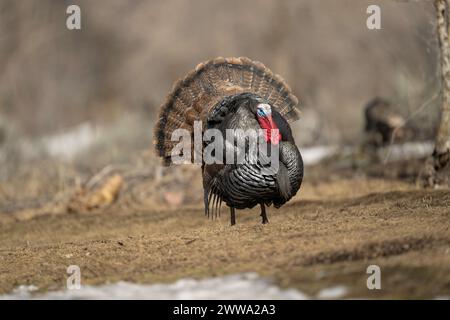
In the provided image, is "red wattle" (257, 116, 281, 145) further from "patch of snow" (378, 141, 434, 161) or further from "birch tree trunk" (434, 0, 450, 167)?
"patch of snow" (378, 141, 434, 161)

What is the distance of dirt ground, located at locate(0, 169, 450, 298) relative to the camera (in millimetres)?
4827

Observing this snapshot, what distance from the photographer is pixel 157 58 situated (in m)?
24.3

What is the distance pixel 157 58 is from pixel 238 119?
59.0 ft

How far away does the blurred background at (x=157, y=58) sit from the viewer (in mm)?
17000

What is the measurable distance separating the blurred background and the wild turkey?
21.8 feet

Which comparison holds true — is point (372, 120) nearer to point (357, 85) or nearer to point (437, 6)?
point (437, 6)

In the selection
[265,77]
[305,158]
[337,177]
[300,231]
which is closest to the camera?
[300,231]

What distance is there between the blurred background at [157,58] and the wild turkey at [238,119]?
21.8 ft

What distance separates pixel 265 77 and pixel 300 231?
2.41 m

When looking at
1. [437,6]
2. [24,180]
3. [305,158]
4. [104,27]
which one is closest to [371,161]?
[305,158]

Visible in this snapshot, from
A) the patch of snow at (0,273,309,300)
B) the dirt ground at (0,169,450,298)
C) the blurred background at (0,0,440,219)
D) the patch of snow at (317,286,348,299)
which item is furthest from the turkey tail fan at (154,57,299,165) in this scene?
the blurred background at (0,0,440,219)

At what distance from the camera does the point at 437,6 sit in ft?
27.5

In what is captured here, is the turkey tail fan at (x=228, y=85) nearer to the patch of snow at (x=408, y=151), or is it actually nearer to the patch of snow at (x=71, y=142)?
the patch of snow at (x=408, y=151)
